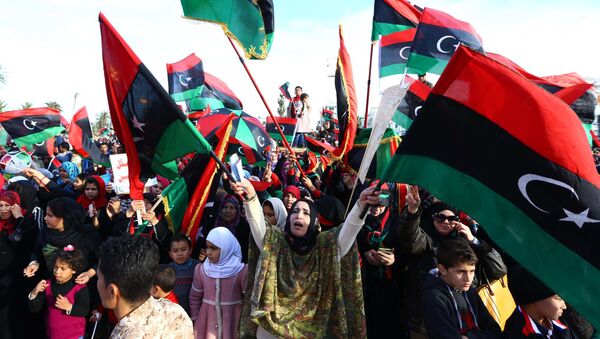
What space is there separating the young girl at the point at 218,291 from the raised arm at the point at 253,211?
0.63m

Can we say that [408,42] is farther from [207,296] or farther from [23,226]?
[23,226]

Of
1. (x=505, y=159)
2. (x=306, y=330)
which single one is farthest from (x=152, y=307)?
(x=505, y=159)

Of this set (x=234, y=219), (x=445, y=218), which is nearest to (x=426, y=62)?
(x=445, y=218)

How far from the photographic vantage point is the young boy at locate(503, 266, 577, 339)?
2.24 meters

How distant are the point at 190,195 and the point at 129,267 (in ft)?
8.36

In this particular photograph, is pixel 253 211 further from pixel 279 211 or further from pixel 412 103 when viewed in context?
pixel 412 103

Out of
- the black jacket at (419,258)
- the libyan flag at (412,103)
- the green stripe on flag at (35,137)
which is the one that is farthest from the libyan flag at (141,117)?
the green stripe on flag at (35,137)

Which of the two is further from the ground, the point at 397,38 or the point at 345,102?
the point at 397,38

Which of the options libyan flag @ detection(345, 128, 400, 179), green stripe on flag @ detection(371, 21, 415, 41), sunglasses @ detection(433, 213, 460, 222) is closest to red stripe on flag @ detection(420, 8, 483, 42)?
green stripe on flag @ detection(371, 21, 415, 41)

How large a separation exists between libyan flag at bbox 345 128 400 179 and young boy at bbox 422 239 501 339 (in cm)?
204

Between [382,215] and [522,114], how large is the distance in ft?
7.14

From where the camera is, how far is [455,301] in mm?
2553

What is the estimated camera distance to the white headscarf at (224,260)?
11.2 feet

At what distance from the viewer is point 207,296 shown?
340cm
